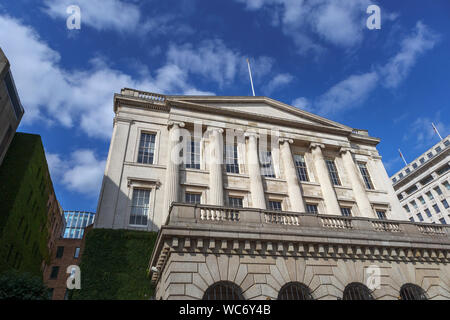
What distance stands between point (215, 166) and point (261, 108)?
9.80 meters

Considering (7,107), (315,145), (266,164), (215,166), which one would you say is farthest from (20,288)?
(315,145)

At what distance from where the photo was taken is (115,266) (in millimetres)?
17656

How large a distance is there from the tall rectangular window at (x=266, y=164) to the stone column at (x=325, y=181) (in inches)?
184

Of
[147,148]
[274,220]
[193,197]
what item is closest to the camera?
[274,220]

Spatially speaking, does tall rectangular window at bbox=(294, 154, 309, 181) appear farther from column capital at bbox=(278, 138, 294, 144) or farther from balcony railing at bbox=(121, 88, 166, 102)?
balcony railing at bbox=(121, 88, 166, 102)

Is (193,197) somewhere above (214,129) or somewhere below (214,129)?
below

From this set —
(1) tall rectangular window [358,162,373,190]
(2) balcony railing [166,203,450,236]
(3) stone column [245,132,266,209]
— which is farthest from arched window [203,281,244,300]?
(1) tall rectangular window [358,162,373,190]

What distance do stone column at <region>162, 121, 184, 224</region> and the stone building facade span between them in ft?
187

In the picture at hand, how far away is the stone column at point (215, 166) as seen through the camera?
21859mm

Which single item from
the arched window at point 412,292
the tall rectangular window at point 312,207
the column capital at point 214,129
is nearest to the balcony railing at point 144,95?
the column capital at point 214,129

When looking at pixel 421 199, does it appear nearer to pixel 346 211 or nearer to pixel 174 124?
pixel 346 211

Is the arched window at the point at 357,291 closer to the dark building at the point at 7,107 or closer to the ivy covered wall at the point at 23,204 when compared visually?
the ivy covered wall at the point at 23,204

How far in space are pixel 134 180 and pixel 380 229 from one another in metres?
16.7
